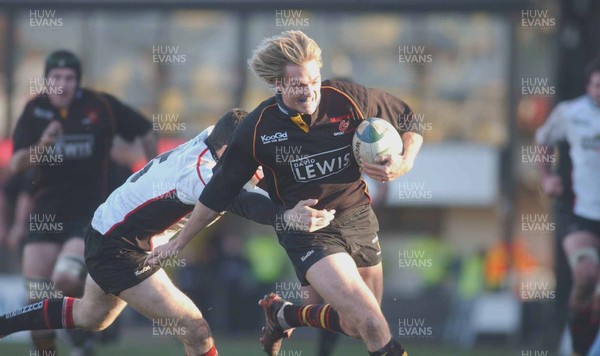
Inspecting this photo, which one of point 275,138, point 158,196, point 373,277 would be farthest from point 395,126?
point 158,196

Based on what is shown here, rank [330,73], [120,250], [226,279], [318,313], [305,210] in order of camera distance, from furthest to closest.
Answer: [330,73] < [226,279] < [318,313] < [120,250] < [305,210]

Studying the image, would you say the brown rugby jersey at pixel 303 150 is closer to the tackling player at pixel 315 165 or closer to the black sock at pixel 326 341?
the tackling player at pixel 315 165

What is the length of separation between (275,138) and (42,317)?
2013 mm

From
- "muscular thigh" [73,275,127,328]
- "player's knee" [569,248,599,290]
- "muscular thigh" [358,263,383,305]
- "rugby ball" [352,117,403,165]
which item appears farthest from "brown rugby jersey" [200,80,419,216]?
"player's knee" [569,248,599,290]

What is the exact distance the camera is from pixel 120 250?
22.0 ft

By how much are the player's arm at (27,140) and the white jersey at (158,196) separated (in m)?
1.66

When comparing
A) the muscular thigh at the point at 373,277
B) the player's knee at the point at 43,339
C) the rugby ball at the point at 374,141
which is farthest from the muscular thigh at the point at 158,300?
the player's knee at the point at 43,339

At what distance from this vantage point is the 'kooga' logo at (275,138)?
249 inches

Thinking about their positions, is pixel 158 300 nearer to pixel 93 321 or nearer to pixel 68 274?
pixel 93 321

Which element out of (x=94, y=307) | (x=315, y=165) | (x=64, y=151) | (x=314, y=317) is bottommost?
(x=314, y=317)

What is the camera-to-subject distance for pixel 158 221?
668 centimetres

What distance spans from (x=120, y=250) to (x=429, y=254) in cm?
959

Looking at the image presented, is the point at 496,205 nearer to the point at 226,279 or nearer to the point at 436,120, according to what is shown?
the point at 436,120

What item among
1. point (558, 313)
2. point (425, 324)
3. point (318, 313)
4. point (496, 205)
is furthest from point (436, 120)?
point (318, 313)
